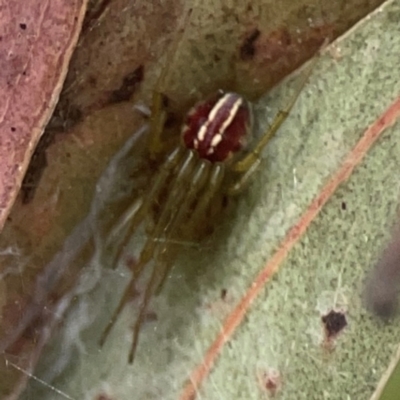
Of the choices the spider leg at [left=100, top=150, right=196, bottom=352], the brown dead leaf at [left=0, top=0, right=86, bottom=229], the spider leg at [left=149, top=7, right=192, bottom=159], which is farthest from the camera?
the spider leg at [left=100, top=150, right=196, bottom=352]

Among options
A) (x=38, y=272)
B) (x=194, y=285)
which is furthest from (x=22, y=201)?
(x=194, y=285)

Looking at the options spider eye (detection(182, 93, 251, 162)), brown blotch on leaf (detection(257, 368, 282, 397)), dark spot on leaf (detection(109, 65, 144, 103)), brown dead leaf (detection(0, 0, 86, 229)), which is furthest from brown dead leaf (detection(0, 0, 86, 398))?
brown blotch on leaf (detection(257, 368, 282, 397))

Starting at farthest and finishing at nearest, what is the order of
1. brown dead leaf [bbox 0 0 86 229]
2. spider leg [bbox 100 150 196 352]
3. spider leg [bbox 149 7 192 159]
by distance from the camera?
1. spider leg [bbox 100 150 196 352]
2. spider leg [bbox 149 7 192 159]
3. brown dead leaf [bbox 0 0 86 229]

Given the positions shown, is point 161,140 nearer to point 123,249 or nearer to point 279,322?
point 123,249

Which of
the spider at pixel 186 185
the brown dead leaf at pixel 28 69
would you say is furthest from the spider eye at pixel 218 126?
the brown dead leaf at pixel 28 69

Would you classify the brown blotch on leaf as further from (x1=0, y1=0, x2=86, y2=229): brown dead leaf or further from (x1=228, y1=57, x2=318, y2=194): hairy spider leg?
(x1=0, y1=0, x2=86, y2=229): brown dead leaf

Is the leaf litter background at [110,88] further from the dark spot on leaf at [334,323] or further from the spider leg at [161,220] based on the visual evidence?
the dark spot on leaf at [334,323]

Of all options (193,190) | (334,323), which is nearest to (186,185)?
(193,190)
